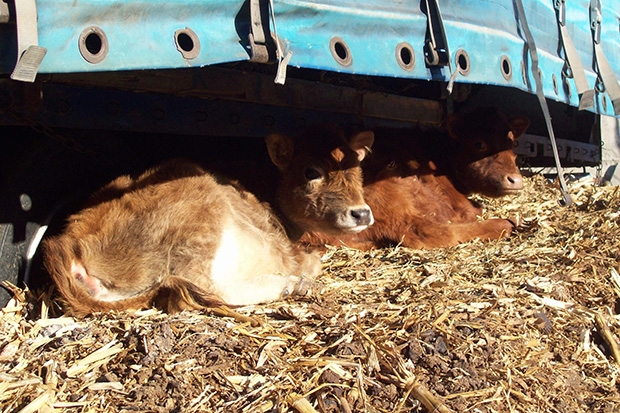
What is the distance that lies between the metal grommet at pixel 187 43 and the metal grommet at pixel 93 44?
12.9 inches

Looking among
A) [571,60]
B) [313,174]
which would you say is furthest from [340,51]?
[571,60]

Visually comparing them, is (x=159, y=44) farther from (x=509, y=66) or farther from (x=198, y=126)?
(x=509, y=66)

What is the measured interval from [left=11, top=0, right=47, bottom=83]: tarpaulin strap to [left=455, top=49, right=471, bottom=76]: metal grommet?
2.43 m

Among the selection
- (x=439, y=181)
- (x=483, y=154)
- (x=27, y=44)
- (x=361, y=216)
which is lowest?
(x=439, y=181)

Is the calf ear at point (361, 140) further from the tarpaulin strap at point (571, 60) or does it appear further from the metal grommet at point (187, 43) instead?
the metal grommet at point (187, 43)

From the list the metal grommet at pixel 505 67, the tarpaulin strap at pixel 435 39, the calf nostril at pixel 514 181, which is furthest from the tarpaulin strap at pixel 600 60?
the tarpaulin strap at pixel 435 39

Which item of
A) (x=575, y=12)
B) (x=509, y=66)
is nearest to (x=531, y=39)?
(x=509, y=66)

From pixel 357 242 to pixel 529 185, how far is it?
2.97 m

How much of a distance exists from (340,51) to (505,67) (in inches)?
56.3

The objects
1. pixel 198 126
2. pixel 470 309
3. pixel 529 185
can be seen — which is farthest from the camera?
pixel 529 185

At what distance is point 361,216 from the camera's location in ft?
15.0

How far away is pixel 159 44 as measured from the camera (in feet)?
9.18

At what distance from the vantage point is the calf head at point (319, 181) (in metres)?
4.68

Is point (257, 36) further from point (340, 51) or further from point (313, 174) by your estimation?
point (313, 174)
